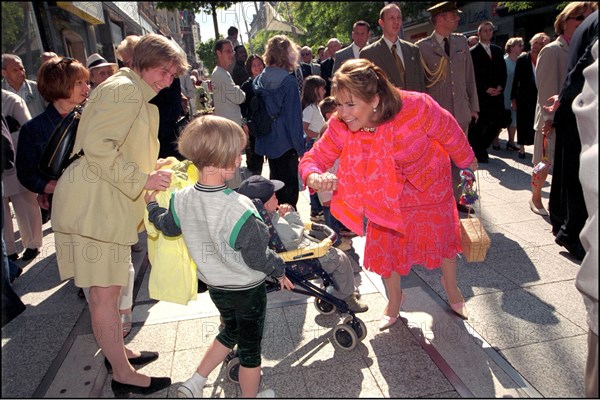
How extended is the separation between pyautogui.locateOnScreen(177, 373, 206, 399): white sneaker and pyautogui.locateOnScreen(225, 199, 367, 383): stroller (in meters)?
0.27

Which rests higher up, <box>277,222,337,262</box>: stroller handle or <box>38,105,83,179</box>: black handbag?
<box>38,105,83,179</box>: black handbag

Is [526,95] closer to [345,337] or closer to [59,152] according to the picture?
[345,337]

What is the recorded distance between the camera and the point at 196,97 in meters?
10.5

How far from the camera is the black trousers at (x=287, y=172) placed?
4.60 meters

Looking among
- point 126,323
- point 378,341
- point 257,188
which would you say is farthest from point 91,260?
point 378,341

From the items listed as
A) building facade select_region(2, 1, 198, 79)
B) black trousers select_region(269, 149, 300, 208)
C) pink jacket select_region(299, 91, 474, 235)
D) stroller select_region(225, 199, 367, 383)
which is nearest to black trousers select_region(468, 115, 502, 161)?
black trousers select_region(269, 149, 300, 208)

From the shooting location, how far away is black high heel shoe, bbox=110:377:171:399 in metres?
Result: 2.41

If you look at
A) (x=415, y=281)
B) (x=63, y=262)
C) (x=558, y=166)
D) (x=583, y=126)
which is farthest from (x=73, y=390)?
(x=558, y=166)

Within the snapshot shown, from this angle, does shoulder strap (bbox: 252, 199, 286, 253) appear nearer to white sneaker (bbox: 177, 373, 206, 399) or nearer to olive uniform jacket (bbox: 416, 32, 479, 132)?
white sneaker (bbox: 177, 373, 206, 399)

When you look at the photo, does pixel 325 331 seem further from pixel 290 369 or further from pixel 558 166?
pixel 558 166

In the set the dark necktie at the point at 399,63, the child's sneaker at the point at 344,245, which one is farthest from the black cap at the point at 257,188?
the dark necktie at the point at 399,63

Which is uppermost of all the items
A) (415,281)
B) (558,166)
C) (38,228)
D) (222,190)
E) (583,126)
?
(583,126)

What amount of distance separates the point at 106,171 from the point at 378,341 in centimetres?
195

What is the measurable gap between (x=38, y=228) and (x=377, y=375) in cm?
396
